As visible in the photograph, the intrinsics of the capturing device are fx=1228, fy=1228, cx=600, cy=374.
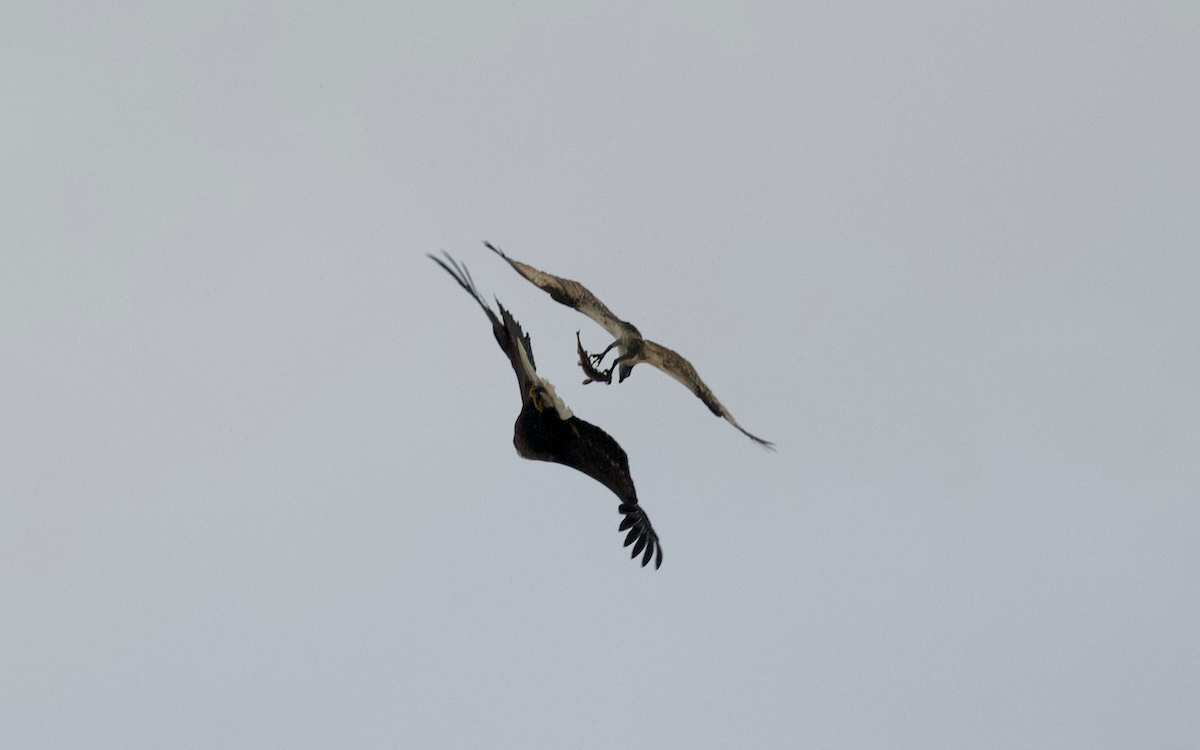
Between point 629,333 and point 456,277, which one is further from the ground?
point 629,333

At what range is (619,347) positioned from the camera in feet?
57.2

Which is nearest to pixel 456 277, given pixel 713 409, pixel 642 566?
pixel 713 409

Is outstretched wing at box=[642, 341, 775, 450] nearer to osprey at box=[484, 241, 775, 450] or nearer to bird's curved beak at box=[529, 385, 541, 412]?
osprey at box=[484, 241, 775, 450]

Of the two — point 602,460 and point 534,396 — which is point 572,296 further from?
point 602,460

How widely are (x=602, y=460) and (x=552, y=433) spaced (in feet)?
3.38

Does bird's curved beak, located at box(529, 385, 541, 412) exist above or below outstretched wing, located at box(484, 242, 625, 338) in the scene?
below

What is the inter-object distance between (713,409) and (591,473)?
9.64 ft

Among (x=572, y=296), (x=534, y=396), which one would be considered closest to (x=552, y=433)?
(x=534, y=396)

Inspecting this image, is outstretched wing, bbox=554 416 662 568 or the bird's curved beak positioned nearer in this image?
the bird's curved beak

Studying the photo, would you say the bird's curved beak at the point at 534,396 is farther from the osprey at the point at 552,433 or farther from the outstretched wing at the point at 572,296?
the outstretched wing at the point at 572,296

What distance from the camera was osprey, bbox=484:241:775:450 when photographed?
55.8 feet

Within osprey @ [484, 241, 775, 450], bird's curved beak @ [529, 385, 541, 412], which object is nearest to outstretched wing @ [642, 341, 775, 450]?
osprey @ [484, 241, 775, 450]

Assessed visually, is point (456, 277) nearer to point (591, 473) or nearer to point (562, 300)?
point (562, 300)

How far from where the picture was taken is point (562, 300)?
17703 millimetres
